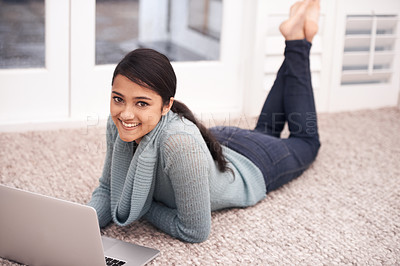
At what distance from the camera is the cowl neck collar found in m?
1.42

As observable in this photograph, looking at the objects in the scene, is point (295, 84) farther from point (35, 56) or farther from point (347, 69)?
point (35, 56)

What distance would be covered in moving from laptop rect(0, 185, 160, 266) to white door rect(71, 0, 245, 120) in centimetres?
108

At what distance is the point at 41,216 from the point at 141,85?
38 cm

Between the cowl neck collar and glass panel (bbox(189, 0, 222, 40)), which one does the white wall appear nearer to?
glass panel (bbox(189, 0, 222, 40))

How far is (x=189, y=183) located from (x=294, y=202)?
53cm

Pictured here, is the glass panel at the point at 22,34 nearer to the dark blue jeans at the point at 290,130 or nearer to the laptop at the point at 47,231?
the dark blue jeans at the point at 290,130

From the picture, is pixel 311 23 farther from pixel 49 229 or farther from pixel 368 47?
pixel 49 229

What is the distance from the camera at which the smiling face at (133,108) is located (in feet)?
4.44

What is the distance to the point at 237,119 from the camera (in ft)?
8.48

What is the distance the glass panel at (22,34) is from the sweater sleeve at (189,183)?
1.11 meters

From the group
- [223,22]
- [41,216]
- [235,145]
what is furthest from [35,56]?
[41,216]

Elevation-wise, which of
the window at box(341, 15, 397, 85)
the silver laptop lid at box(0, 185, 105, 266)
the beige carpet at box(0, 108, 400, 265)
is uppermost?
the window at box(341, 15, 397, 85)

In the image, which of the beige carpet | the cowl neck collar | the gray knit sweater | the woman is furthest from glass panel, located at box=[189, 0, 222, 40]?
the cowl neck collar

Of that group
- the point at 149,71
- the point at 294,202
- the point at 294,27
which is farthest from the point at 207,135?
the point at 294,27
